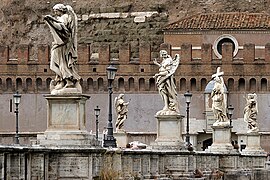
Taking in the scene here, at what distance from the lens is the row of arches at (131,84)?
245ft

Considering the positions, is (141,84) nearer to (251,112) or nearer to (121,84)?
(121,84)

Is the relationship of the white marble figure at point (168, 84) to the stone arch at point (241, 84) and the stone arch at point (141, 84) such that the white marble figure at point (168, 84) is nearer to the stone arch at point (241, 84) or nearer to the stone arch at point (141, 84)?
the stone arch at point (241, 84)

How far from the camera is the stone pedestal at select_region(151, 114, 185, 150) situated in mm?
26531

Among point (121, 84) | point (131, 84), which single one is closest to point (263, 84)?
point (131, 84)

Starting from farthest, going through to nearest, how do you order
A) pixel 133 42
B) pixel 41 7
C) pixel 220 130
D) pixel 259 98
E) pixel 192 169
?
pixel 41 7
pixel 133 42
pixel 259 98
pixel 220 130
pixel 192 169

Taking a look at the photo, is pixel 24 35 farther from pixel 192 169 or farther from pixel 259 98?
pixel 192 169

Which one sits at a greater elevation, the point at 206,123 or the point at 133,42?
the point at 133,42

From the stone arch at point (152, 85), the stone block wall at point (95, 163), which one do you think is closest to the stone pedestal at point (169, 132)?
the stone block wall at point (95, 163)

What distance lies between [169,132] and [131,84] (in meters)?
49.5

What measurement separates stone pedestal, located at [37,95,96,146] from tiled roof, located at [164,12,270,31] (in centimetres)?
6053

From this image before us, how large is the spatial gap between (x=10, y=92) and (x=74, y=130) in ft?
197

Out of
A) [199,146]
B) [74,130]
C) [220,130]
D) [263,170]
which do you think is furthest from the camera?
[199,146]

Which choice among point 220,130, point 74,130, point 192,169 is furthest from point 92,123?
point 74,130

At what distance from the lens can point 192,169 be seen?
27.1 meters
